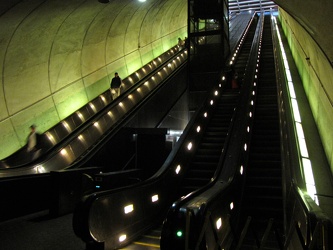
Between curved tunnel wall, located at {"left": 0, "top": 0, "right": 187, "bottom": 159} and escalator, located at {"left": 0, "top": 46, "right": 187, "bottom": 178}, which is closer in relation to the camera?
escalator, located at {"left": 0, "top": 46, "right": 187, "bottom": 178}

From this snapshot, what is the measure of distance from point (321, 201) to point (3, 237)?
215 inches

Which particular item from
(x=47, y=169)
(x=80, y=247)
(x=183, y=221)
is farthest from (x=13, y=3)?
(x=183, y=221)

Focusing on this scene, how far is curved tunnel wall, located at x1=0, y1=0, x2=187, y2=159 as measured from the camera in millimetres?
9195

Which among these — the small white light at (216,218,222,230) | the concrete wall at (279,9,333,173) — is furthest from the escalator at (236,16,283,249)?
the concrete wall at (279,9,333,173)

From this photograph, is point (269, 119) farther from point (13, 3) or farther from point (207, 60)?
point (13, 3)

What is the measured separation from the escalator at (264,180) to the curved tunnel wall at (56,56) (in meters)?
6.85

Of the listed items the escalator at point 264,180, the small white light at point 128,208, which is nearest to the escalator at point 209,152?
the escalator at point 264,180

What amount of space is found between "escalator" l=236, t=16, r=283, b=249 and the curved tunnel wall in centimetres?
685

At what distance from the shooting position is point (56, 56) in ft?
37.0

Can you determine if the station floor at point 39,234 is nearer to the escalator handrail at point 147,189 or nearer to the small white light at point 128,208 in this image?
the escalator handrail at point 147,189

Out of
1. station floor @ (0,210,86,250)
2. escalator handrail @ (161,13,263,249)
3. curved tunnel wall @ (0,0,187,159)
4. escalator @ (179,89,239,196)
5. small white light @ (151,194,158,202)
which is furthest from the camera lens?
curved tunnel wall @ (0,0,187,159)

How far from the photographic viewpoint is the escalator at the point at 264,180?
5.20 metres

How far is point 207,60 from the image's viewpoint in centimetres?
1427

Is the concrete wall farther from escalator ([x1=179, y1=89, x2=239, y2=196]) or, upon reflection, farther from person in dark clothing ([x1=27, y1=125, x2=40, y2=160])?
person in dark clothing ([x1=27, y1=125, x2=40, y2=160])
